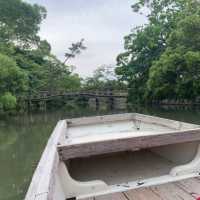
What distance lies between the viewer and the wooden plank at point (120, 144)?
2014 mm

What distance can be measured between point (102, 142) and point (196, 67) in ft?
42.1

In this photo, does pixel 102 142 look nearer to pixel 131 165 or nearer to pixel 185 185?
Result: pixel 185 185

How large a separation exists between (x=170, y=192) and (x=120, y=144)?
0.58 metres

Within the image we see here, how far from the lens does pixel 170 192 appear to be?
6.83 feet

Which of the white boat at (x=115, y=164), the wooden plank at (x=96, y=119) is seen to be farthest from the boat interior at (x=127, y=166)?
the wooden plank at (x=96, y=119)

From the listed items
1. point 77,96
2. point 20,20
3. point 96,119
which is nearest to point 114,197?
point 96,119

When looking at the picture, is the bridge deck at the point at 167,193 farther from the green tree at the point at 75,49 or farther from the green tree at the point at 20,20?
the green tree at the point at 75,49

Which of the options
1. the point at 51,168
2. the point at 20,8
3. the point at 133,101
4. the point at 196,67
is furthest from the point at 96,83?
the point at 51,168

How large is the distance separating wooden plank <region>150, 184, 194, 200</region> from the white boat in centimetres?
10

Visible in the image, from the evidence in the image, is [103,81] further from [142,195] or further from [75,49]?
[142,195]

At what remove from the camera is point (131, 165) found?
3.02 metres

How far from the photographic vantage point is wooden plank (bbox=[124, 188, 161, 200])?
2.01 metres

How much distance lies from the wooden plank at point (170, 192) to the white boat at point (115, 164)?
0.10 m

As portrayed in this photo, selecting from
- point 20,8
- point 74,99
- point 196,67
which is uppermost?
point 20,8
